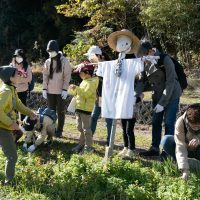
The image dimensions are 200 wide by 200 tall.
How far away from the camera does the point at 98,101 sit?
6582mm

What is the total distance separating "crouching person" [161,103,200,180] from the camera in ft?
14.6

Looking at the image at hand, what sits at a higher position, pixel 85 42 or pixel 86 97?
pixel 85 42

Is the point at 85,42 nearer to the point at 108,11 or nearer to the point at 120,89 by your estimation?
the point at 108,11

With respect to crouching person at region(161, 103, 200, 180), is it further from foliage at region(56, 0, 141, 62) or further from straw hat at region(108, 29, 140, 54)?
foliage at region(56, 0, 141, 62)

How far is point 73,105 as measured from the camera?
6.29 m

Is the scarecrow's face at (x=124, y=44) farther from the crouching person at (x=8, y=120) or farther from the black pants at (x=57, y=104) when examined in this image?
the black pants at (x=57, y=104)

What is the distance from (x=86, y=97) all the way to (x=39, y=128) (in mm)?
909

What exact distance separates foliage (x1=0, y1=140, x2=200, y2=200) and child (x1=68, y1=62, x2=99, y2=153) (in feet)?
2.63

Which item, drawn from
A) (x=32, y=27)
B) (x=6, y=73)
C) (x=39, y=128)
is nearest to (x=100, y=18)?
(x=32, y=27)

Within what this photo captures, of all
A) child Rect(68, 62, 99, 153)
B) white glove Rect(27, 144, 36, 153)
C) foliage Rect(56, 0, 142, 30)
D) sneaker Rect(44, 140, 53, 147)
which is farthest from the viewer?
foliage Rect(56, 0, 142, 30)

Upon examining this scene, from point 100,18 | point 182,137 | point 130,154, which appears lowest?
point 130,154

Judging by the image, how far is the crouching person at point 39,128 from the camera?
247 inches

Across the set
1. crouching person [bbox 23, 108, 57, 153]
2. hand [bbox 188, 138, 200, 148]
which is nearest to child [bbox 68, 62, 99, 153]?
crouching person [bbox 23, 108, 57, 153]

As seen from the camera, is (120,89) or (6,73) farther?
(120,89)
